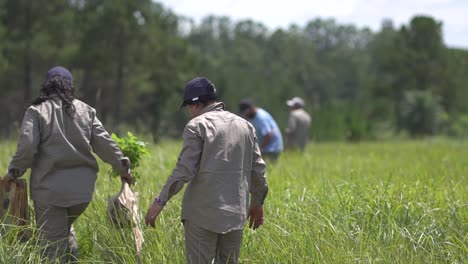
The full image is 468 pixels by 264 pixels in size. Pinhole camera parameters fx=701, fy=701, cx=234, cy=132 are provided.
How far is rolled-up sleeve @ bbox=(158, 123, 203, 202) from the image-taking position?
4562 mm

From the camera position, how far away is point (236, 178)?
466 cm

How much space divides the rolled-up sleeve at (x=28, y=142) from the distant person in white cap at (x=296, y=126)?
8.60 metres

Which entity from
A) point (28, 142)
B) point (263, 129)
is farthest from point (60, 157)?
point (263, 129)

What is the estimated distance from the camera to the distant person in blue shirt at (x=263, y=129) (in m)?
10.8

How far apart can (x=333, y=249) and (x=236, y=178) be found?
847mm

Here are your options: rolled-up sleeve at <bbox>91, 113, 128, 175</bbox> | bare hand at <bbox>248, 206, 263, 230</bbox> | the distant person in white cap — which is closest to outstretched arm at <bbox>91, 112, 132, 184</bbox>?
rolled-up sleeve at <bbox>91, 113, 128, 175</bbox>

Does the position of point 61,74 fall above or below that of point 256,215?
above

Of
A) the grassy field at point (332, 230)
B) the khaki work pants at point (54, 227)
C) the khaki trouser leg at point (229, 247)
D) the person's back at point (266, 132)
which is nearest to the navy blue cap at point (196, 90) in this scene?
the khaki trouser leg at point (229, 247)

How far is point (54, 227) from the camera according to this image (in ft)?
18.2

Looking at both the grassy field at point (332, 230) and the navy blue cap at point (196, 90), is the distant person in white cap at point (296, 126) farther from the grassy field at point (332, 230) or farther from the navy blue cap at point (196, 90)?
the navy blue cap at point (196, 90)

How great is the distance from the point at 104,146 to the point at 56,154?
1.40ft

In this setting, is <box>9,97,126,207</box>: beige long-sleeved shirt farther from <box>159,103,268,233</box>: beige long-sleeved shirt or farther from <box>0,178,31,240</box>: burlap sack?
<box>159,103,268,233</box>: beige long-sleeved shirt

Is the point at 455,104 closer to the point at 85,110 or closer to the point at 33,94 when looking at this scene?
the point at 33,94

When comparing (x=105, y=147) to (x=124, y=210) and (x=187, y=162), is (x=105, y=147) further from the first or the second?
(x=187, y=162)
